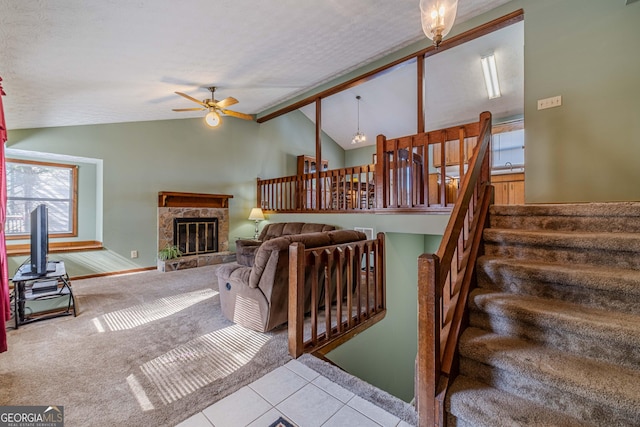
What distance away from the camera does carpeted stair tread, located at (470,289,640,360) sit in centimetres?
124

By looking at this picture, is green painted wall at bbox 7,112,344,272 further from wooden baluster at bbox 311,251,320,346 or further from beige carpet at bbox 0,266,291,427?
wooden baluster at bbox 311,251,320,346

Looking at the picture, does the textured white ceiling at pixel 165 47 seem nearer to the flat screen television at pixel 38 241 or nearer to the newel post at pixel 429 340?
the flat screen television at pixel 38 241

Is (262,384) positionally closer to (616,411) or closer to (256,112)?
(616,411)

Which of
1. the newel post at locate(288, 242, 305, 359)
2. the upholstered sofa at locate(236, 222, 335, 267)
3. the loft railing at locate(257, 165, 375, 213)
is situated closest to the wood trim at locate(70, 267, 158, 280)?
the upholstered sofa at locate(236, 222, 335, 267)

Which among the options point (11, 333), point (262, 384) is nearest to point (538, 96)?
point (262, 384)

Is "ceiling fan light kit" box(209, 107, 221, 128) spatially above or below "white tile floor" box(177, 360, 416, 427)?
above

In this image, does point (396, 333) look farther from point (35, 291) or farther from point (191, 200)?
point (191, 200)

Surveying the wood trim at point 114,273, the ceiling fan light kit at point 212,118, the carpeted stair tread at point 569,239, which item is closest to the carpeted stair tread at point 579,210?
the carpeted stair tread at point 569,239

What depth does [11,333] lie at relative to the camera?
2525 millimetres

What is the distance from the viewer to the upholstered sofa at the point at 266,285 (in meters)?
2.46

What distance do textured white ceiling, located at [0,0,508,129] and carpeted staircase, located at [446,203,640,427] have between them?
3069 mm

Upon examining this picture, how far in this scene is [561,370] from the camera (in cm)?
123

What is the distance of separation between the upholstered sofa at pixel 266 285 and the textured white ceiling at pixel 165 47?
2.34 m

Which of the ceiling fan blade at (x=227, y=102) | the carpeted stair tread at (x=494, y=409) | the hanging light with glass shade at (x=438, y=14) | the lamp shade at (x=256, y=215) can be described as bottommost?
the carpeted stair tread at (x=494, y=409)
